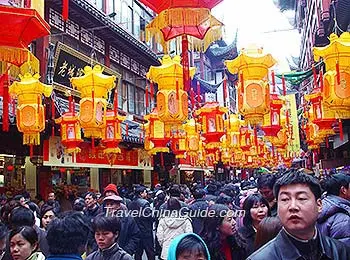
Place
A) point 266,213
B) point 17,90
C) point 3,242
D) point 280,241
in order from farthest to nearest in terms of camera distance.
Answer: point 17,90, point 266,213, point 3,242, point 280,241

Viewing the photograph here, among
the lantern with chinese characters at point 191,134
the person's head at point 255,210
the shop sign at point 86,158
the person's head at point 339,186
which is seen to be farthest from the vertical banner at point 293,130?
the person's head at point 255,210

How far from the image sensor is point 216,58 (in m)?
45.9

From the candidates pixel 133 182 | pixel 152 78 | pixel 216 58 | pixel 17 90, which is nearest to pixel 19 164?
pixel 17 90

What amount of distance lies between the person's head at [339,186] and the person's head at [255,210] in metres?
0.68

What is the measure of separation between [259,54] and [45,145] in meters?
6.54

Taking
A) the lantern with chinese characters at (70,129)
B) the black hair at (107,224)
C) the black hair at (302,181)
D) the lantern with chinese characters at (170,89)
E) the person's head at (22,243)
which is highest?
the lantern with chinese characters at (170,89)

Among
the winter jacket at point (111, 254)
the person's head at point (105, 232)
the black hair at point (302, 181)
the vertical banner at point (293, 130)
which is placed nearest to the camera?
the black hair at point (302, 181)

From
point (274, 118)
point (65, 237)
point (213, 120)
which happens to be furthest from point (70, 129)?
point (65, 237)

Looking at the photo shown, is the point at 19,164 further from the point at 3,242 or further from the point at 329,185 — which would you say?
the point at 329,185

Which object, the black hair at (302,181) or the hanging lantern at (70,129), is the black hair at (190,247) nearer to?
the black hair at (302,181)

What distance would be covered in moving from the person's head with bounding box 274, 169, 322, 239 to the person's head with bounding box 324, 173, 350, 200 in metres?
2.21

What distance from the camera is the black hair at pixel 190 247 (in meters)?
3.07

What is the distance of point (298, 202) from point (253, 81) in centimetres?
630

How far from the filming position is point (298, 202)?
104 inches
